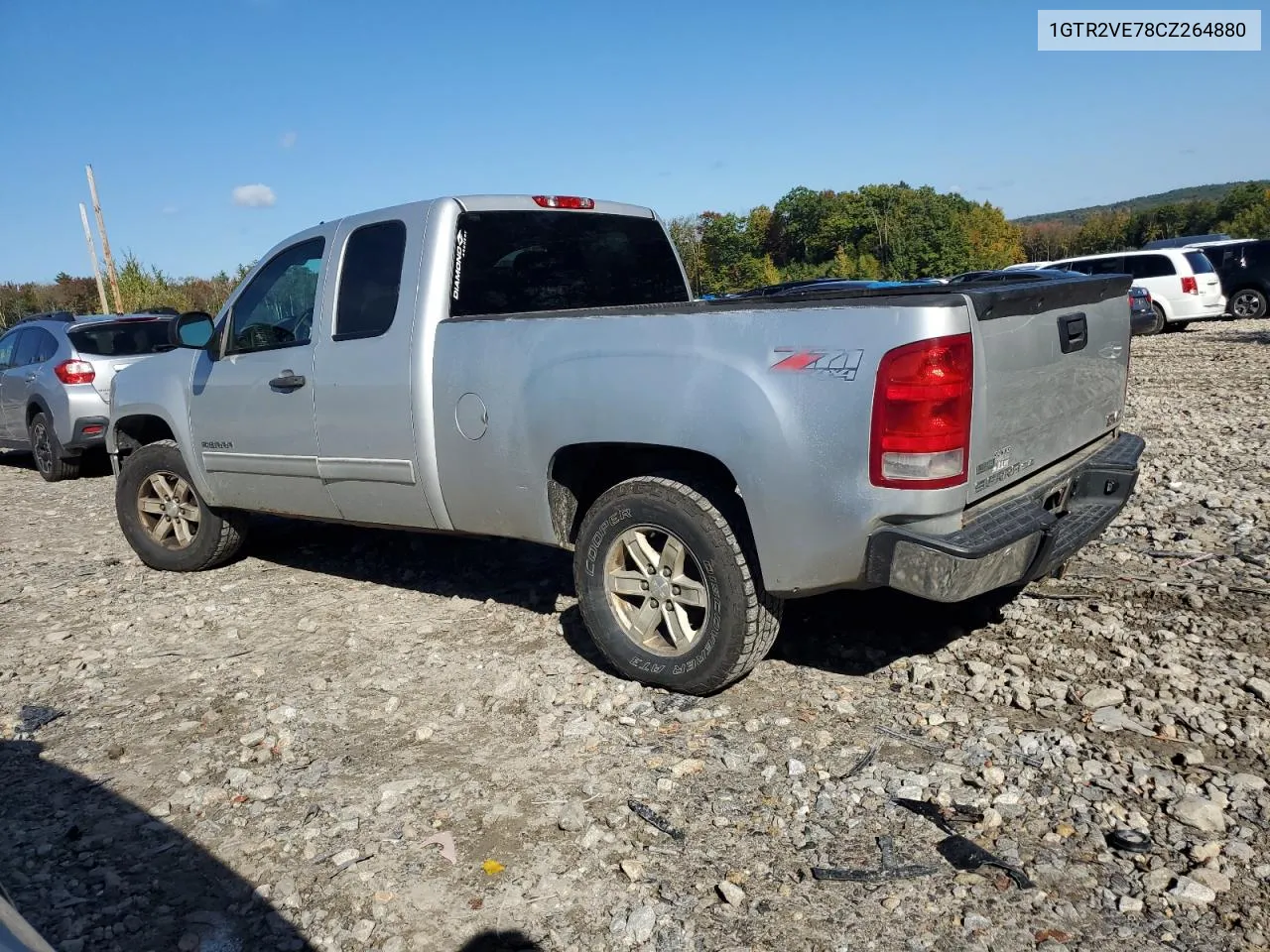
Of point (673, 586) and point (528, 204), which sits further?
point (528, 204)

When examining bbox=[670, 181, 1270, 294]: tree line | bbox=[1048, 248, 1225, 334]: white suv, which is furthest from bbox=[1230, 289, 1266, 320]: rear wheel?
bbox=[670, 181, 1270, 294]: tree line

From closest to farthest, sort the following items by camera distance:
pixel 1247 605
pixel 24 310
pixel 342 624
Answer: pixel 1247 605, pixel 342 624, pixel 24 310

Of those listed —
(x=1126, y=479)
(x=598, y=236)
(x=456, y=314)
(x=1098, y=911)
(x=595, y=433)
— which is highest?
(x=598, y=236)

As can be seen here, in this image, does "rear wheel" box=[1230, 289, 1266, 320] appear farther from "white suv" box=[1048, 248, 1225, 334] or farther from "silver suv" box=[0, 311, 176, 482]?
"silver suv" box=[0, 311, 176, 482]

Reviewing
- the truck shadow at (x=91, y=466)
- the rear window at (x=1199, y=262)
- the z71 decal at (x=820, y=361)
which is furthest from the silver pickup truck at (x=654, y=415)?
the rear window at (x=1199, y=262)

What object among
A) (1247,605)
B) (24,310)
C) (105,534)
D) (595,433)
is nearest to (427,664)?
(595,433)

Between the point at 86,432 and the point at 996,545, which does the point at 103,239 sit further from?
the point at 996,545

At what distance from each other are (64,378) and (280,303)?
6345mm

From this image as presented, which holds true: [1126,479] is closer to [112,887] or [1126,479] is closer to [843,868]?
[843,868]

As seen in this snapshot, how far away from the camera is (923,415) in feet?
10.7

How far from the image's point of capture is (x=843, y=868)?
2904mm

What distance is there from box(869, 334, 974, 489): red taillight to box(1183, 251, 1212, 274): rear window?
18.8 metres

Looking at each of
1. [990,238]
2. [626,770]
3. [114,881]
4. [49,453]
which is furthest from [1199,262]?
[990,238]

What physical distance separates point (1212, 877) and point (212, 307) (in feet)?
101
